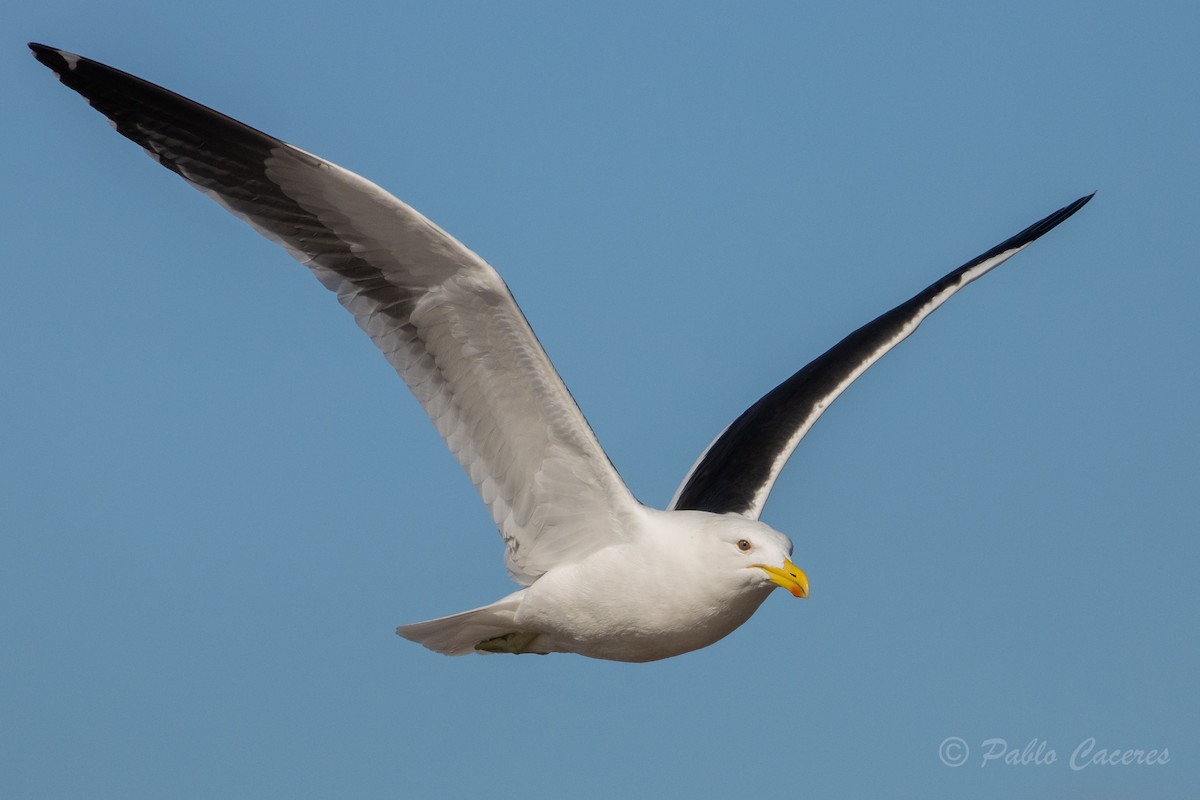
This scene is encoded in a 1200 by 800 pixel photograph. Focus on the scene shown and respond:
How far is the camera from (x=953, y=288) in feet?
44.9

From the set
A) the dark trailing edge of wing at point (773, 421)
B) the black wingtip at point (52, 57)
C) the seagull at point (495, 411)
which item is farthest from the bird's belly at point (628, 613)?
the black wingtip at point (52, 57)

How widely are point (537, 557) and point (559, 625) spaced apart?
1.66 feet

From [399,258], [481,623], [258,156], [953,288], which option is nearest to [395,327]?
[399,258]

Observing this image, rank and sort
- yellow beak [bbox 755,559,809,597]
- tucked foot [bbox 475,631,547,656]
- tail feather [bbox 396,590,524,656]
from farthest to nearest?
1. tucked foot [bbox 475,631,547,656]
2. tail feather [bbox 396,590,524,656]
3. yellow beak [bbox 755,559,809,597]

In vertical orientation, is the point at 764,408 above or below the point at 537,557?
above

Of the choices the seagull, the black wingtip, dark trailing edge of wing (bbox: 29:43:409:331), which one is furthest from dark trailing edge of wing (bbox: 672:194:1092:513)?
the black wingtip

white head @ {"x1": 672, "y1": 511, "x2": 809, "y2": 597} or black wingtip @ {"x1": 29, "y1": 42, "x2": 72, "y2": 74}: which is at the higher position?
black wingtip @ {"x1": 29, "y1": 42, "x2": 72, "y2": 74}

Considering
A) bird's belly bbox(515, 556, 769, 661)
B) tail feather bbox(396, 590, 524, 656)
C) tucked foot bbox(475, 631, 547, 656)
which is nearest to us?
bird's belly bbox(515, 556, 769, 661)

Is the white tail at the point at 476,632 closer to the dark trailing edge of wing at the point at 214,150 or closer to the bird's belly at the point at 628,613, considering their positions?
the bird's belly at the point at 628,613

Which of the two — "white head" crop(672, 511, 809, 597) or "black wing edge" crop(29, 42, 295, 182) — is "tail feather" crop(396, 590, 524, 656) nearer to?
"white head" crop(672, 511, 809, 597)

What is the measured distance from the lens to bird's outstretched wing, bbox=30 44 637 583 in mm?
10062

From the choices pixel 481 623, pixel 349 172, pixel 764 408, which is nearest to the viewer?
pixel 349 172

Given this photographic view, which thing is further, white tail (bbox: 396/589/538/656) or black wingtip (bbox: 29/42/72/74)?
white tail (bbox: 396/589/538/656)

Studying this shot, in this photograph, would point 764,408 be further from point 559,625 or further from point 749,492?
point 559,625
